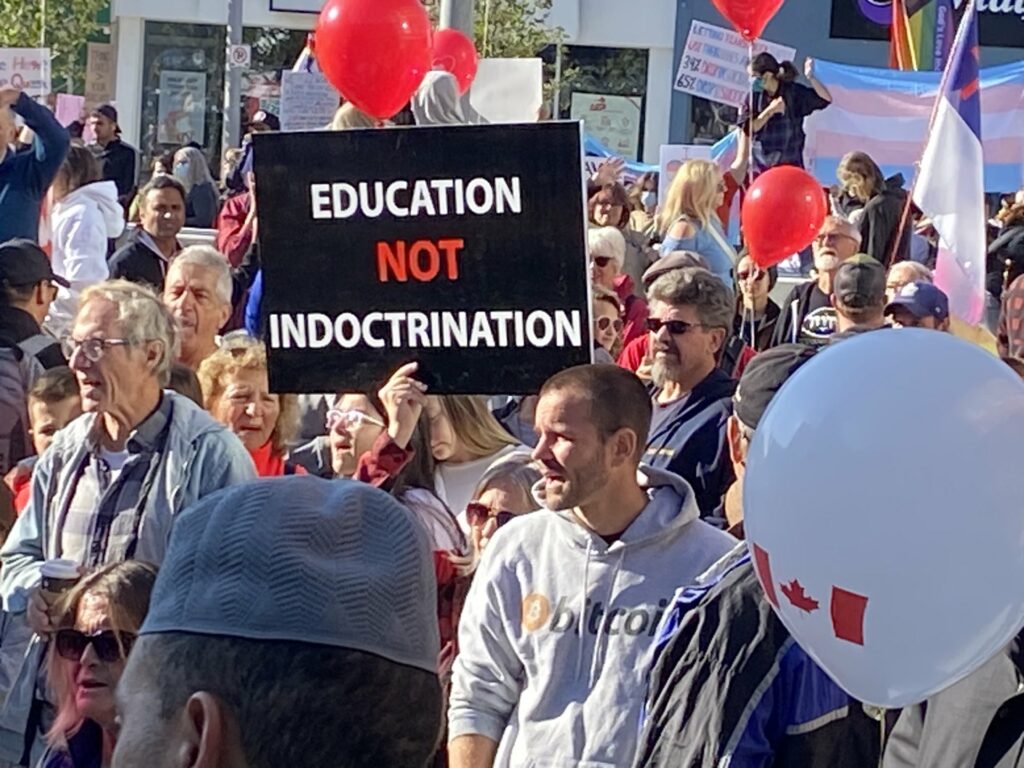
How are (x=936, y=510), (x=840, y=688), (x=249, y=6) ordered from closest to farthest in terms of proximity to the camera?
(x=936, y=510), (x=840, y=688), (x=249, y=6)

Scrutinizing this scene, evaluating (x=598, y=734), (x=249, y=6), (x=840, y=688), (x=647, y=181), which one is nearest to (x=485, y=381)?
(x=598, y=734)

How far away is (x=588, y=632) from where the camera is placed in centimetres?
381

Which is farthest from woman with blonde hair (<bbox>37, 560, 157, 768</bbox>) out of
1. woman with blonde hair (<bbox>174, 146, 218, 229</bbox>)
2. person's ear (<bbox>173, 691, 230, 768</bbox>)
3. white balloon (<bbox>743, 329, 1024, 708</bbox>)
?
woman with blonde hair (<bbox>174, 146, 218, 229</bbox>)

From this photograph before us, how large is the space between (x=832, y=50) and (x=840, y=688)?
91.5 feet

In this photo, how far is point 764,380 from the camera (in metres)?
3.80

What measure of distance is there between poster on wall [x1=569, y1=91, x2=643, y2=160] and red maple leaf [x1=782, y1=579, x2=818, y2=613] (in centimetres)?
2760

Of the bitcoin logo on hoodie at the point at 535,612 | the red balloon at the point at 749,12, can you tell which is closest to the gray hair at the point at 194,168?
the red balloon at the point at 749,12

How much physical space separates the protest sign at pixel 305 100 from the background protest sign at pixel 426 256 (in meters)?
6.63

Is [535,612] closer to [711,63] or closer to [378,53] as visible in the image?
[378,53]

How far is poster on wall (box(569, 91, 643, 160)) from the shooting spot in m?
30.2

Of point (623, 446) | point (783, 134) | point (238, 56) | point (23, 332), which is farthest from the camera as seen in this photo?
point (238, 56)

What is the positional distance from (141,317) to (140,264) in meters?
3.82

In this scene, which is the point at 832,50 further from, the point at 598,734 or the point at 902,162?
the point at 598,734

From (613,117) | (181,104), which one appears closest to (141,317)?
(613,117)
